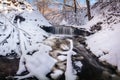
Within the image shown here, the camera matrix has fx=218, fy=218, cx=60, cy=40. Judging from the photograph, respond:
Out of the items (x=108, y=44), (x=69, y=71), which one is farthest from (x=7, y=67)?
(x=108, y=44)

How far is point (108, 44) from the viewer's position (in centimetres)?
1117

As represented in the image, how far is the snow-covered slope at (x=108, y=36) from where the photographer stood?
33.2 ft

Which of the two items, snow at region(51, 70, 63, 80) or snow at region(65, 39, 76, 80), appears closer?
snow at region(65, 39, 76, 80)

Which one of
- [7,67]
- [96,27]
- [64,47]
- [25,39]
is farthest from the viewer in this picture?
[96,27]

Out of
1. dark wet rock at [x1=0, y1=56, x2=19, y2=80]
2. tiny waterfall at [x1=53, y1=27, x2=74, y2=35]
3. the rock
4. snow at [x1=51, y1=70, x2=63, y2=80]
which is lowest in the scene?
snow at [x1=51, y1=70, x2=63, y2=80]

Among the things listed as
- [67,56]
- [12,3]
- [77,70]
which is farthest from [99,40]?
[12,3]

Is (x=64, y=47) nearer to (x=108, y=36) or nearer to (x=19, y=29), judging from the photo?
(x=108, y=36)

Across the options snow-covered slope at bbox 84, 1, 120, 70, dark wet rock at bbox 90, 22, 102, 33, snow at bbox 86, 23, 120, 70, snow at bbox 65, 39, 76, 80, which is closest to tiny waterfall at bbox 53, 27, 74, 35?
snow-covered slope at bbox 84, 1, 120, 70

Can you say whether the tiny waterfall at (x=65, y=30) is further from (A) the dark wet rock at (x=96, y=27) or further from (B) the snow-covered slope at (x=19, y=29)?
(B) the snow-covered slope at (x=19, y=29)

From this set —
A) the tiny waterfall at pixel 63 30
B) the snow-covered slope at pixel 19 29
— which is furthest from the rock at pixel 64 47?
the tiny waterfall at pixel 63 30

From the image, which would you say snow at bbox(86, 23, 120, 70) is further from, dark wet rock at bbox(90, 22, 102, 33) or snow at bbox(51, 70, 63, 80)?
snow at bbox(51, 70, 63, 80)

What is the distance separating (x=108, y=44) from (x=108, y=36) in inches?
46.0

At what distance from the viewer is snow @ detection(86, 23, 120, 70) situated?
9.86 meters

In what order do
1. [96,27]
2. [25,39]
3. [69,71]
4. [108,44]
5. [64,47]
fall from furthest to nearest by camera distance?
[96,27]
[25,39]
[64,47]
[108,44]
[69,71]
